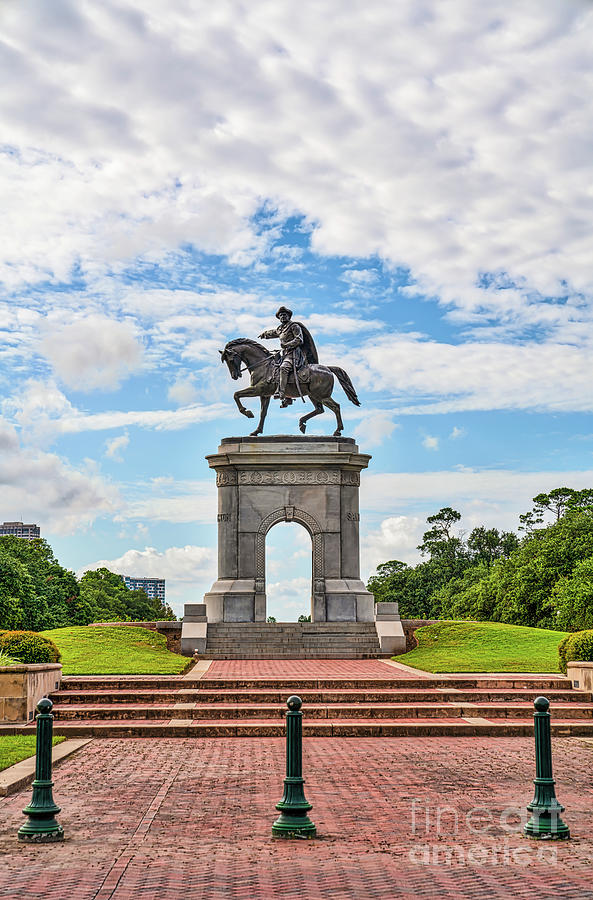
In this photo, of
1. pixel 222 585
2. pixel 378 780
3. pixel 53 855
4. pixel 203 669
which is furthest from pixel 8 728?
pixel 222 585

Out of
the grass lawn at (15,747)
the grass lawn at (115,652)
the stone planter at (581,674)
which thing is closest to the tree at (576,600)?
the grass lawn at (115,652)

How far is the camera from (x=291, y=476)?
116 feet

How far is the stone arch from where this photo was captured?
113 feet

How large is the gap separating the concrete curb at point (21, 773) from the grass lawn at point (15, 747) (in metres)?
0.12

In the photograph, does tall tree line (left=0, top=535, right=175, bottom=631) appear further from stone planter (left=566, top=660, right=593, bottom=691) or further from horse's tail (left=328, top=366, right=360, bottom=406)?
stone planter (left=566, top=660, right=593, bottom=691)

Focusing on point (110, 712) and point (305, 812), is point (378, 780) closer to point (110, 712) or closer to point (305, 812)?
point (305, 812)

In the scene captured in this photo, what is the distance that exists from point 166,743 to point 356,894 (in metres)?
8.84

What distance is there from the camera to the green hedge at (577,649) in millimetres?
22203

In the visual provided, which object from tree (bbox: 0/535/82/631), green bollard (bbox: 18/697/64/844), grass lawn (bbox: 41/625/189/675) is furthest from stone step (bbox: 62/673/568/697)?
tree (bbox: 0/535/82/631)

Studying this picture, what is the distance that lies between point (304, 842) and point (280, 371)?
91.4 feet

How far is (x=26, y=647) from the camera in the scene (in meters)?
20.0

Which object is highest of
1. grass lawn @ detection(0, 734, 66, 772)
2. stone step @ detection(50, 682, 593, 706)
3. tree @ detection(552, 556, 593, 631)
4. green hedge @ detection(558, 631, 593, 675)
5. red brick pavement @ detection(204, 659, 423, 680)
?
tree @ detection(552, 556, 593, 631)

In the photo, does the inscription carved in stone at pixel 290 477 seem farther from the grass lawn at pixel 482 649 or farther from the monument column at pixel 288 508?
the grass lawn at pixel 482 649

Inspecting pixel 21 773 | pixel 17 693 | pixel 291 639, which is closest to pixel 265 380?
pixel 291 639
